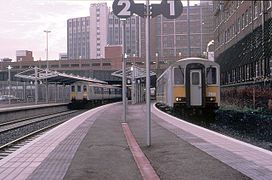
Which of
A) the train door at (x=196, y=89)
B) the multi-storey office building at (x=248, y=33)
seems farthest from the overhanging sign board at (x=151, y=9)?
the train door at (x=196, y=89)

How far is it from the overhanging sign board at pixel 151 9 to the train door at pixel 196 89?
12.3 meters

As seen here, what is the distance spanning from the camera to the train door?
23984mm

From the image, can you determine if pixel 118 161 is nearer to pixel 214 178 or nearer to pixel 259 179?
pixel 214 178

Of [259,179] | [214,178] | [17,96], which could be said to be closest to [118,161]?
[214,178]

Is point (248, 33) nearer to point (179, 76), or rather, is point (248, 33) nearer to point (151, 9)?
point (151, 9)

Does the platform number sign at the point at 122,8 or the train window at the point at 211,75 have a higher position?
the platform number sign at the point at 122,8

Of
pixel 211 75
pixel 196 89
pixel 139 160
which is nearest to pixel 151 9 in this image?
pixel 139 160

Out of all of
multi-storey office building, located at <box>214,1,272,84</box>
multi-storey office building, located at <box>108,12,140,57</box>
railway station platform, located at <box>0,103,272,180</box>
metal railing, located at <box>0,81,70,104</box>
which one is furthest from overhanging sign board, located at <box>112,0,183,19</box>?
metal railing, located at <box>0,81,70,104</box>

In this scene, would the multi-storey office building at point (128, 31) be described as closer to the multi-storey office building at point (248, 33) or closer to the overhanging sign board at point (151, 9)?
the overhanging sign board at point (151, 9)

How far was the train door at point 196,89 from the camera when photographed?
23984 mm

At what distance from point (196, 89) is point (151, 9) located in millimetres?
12430

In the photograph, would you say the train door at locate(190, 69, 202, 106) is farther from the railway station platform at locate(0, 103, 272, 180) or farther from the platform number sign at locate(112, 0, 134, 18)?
the platform number sign at locate(112, 0, 134, 18)

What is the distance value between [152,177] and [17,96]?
50.9 meters

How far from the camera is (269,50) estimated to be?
7387 millimetres
